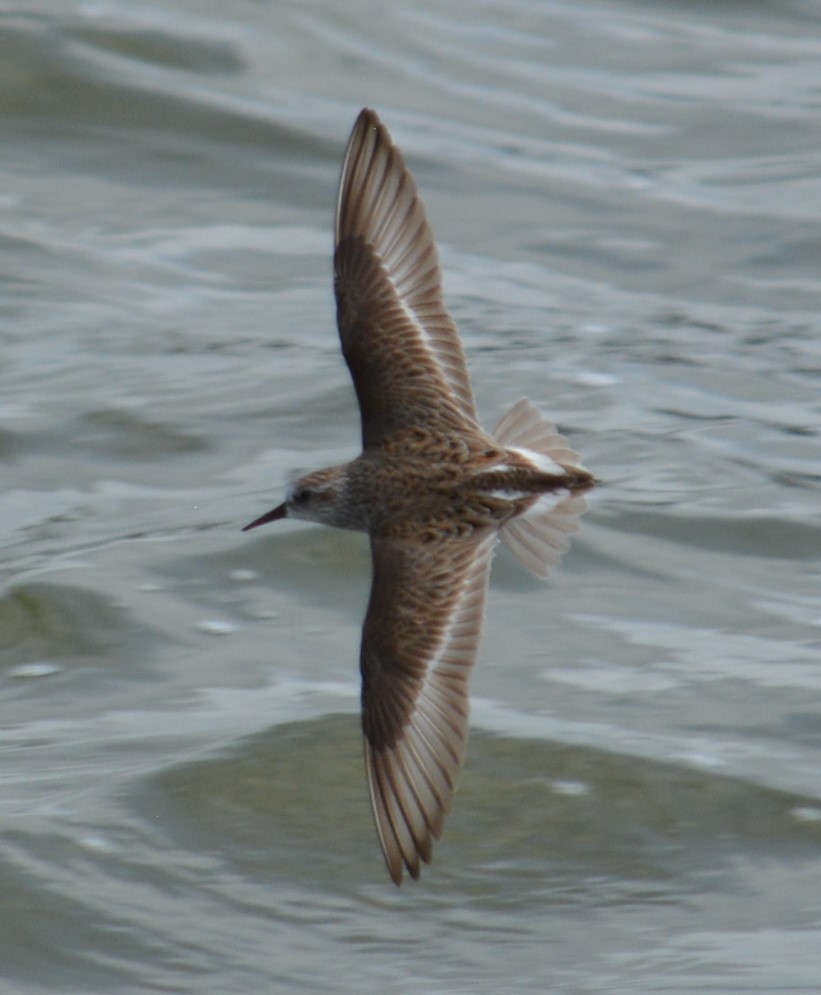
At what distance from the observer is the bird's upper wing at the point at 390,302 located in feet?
16.4

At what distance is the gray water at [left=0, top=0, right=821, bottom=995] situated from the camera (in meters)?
4.46

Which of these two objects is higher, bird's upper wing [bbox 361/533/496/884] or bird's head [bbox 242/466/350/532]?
bird's head [bbox 242/466/350/532]

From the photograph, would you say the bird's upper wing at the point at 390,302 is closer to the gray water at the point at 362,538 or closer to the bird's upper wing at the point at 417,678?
the bird's upper wing at the point at 417,678

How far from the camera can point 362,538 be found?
661 cm

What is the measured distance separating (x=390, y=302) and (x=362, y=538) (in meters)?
1.50

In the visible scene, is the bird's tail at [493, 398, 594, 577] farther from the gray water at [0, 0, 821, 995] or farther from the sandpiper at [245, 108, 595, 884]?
the gray water at [0, 0, 821, 995]

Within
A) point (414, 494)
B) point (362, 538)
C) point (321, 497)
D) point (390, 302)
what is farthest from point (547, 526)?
point (362, 538)

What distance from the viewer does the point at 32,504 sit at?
21.9ft

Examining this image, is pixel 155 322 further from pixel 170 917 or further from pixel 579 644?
pixel 170 917

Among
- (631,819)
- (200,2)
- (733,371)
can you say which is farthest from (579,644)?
(200,2)

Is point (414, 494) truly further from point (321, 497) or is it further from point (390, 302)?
point (390, 302)

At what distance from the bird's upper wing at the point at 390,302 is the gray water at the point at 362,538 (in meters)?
0.87

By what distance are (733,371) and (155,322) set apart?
234 cm

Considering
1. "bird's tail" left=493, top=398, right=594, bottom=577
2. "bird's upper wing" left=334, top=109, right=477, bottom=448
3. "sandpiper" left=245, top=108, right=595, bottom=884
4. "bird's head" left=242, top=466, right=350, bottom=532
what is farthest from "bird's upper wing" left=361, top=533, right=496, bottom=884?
"bird's upper wing" left=334, top=109, right=477, bottom=448
